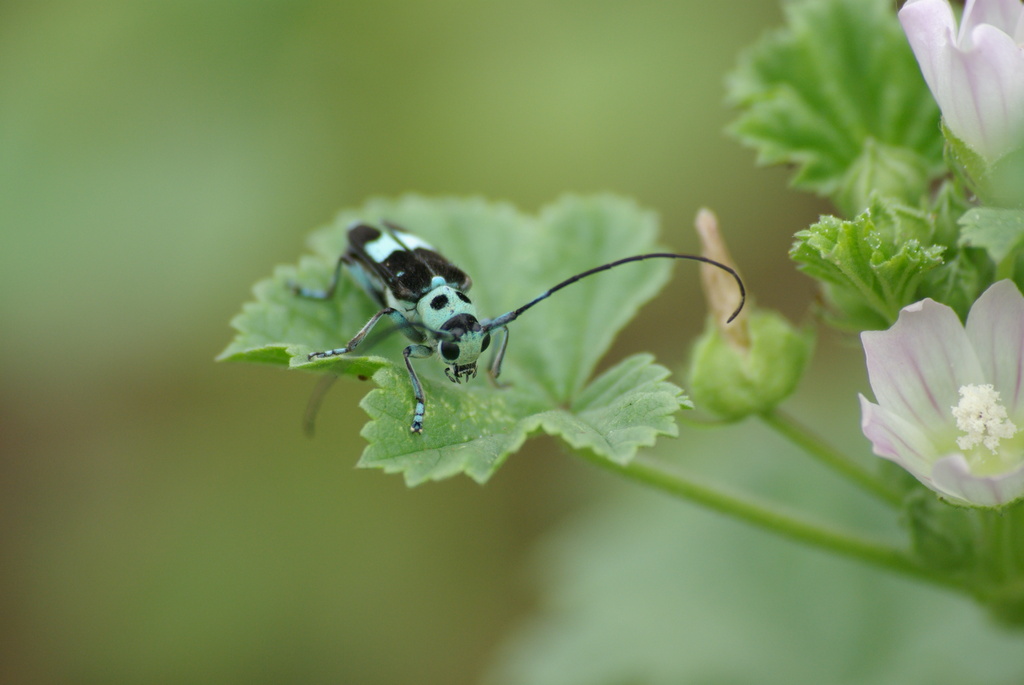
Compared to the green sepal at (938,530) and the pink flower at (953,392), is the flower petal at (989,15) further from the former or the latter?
the green sepal at (938,530)

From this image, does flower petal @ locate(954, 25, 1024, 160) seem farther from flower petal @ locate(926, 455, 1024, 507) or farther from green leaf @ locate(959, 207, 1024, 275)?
flower petal @ locate(926, 455, 1024, 507)

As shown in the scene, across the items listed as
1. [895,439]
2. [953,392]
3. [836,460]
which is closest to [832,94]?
[836,460]

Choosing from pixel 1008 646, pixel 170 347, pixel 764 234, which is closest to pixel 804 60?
pixel 1008 646

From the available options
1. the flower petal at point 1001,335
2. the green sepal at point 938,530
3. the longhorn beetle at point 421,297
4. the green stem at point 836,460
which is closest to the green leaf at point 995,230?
the flower petal at point 1001,335

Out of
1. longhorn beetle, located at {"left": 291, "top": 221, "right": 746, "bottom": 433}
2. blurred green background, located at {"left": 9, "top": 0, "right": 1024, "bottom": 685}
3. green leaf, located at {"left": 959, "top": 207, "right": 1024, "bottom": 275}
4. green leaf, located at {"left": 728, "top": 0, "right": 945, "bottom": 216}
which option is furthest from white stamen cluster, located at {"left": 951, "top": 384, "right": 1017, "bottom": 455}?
blurred green background, located at {"left": 9, "top": 0, "right": 1024, "bottom": 685}

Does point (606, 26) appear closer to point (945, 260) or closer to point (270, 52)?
point (270, 52)
